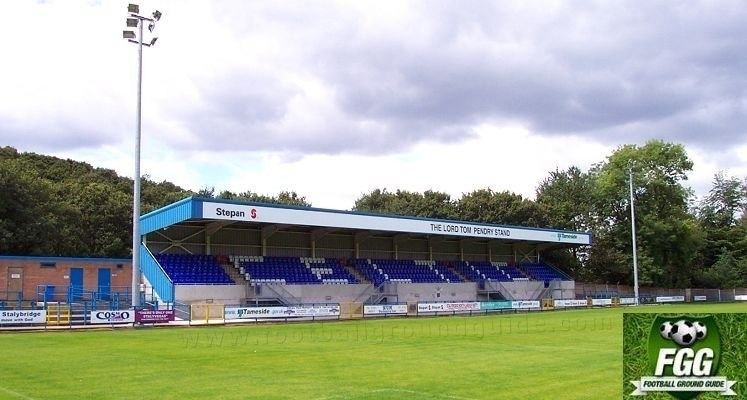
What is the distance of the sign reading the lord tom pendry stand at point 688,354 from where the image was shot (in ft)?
15.9

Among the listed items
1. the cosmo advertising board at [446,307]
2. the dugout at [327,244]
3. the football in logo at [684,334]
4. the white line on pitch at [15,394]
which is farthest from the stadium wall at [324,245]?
the football in logo at [684,334]

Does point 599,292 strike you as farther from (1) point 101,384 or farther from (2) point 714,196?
(1) point 101,384

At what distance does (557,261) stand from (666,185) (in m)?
19.0

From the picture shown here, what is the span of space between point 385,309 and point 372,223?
8.90m

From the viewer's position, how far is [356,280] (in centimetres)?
5441

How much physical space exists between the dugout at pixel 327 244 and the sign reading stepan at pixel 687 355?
4015 cm

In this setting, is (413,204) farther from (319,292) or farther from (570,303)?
(319,292)

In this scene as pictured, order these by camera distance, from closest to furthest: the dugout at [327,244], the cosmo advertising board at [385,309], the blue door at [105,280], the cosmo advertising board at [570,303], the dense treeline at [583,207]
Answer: the cosmo advertising board at [385,309], the dugout at [327,244], the blue door at [105,280], the cosmo advertising board at [570,303], the dense treeline at [583,207]

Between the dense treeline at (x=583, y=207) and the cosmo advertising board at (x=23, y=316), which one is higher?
the dense treeline at (x=583, y=207)

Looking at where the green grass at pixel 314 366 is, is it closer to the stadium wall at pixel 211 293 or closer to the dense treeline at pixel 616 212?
the stadium wall at pixel 211 293

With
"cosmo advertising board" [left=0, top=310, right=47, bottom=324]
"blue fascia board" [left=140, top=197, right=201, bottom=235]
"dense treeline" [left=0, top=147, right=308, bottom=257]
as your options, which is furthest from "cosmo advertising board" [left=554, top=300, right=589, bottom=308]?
"cosmo advertising board" [left=0, top=310, right=47, bottom=324]

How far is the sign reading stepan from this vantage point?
15.9 ft

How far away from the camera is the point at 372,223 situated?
5319 centimetres

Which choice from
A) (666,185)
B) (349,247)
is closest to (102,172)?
(349,247)
